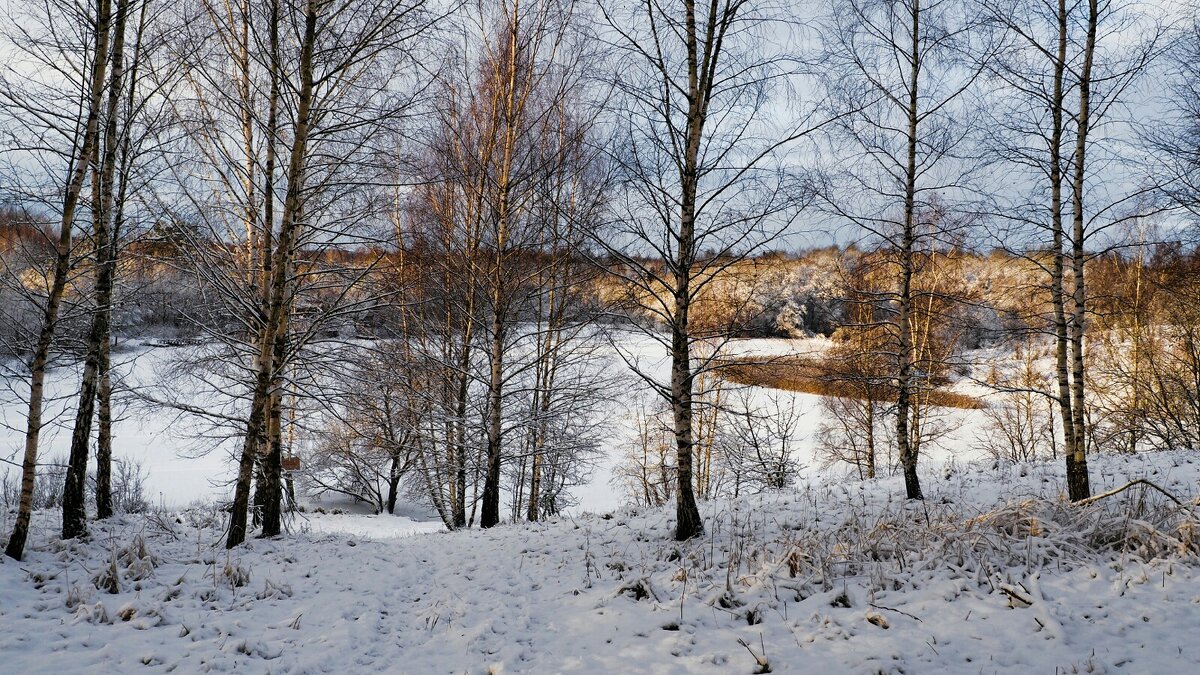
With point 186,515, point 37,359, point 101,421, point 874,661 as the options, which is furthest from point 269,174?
point 874,661

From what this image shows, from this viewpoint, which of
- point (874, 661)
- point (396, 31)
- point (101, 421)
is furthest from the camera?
point (101, 421)

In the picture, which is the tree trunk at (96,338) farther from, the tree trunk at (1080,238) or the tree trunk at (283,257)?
the tree trunk at (1080,238)

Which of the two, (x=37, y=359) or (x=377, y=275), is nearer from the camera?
(x=37, y=359)

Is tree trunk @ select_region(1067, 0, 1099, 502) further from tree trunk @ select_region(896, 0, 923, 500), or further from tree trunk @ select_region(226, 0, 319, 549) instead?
tree trunk @ select_region(226, 0, 319, 549)

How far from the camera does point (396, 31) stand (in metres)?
6.11

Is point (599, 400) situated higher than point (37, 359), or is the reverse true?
point (37, 359)

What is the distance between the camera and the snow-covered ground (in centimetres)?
321

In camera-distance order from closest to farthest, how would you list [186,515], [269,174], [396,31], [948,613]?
[948,613] → [396,31] → [269,174] → [186,515]

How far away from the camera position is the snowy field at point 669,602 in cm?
322

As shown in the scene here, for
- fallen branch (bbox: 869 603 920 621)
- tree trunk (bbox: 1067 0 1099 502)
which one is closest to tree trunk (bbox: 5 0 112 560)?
fallen branch (bbox: 869 603 920 621)

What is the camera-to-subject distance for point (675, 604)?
419cm

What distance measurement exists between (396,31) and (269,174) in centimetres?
239

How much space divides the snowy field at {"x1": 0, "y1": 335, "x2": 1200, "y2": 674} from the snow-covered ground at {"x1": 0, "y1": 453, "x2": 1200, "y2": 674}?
0.02m

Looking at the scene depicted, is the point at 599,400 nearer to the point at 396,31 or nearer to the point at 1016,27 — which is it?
the point at 396,31
